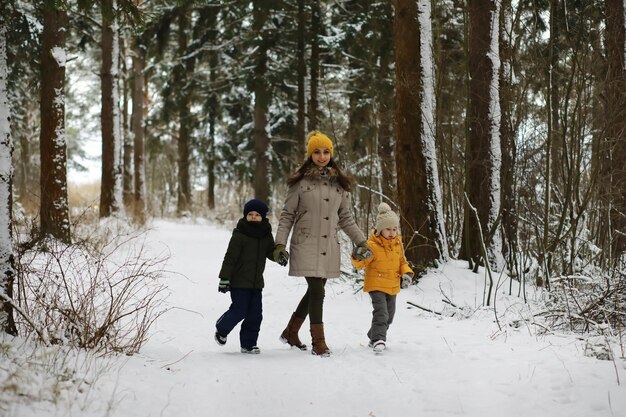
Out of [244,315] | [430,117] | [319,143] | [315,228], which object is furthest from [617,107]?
[244,315]

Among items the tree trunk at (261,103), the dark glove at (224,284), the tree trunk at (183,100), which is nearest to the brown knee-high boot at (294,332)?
the dark glove at (224,284)

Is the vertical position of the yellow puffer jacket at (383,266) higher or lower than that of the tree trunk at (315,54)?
lower

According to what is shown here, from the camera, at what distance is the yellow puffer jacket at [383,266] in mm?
5180

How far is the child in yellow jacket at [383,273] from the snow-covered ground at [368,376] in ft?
0.79

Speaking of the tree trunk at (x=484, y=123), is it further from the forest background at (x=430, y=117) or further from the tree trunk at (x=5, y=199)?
the tree trunk at (x=5, y=199)

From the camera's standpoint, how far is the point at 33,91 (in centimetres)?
1658

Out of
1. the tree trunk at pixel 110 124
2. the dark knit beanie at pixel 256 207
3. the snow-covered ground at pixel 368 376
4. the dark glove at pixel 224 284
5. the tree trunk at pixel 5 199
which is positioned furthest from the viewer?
the tree trunk at pixel 110 124

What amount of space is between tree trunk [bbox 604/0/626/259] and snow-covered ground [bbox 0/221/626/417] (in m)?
2.81

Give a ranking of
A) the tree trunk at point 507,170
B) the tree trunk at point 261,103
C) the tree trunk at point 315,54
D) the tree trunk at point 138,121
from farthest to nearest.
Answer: the tree trunk at point 138,121
the tree trunk at point 315,54
the tree trunk at point 261,103
the tree trunk at point 507,170

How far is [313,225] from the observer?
16.7 feet

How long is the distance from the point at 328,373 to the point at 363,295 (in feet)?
12.1

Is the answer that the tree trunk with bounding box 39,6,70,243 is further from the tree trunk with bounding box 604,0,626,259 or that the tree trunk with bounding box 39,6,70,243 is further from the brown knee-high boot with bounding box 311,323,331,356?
the tree trunk with bounding box 604,0,626,259

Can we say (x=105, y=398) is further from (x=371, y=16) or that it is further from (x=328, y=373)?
(x=371, y=16)

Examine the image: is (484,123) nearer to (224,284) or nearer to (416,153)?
(416,153)
